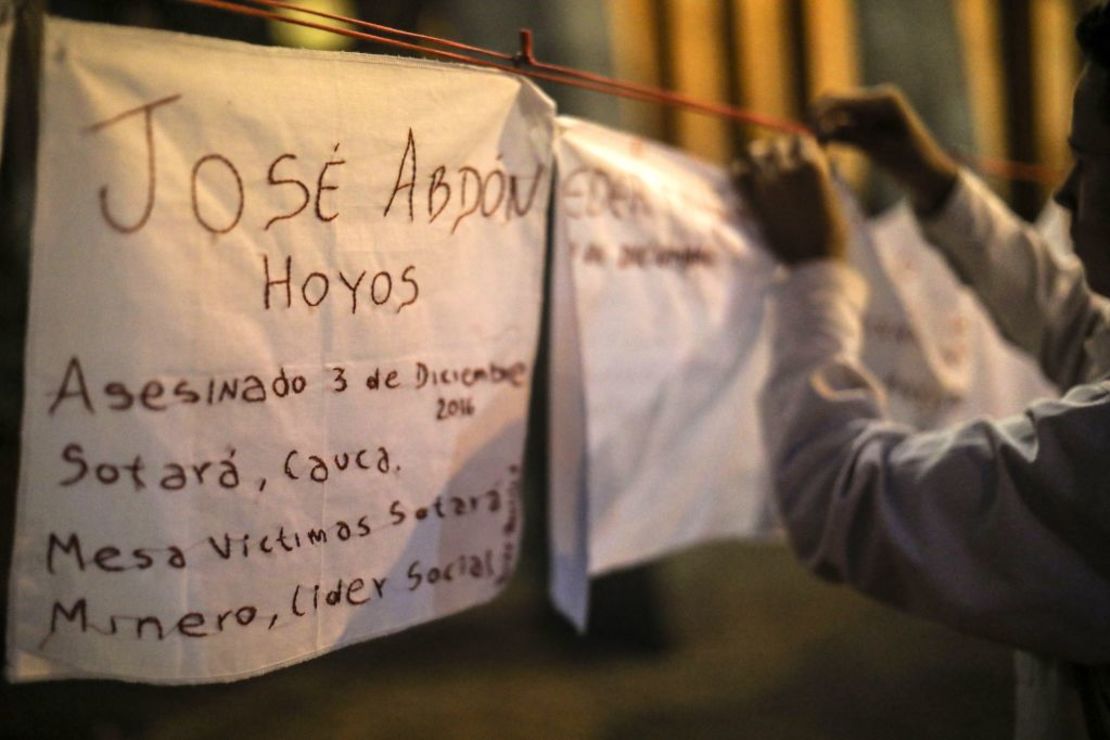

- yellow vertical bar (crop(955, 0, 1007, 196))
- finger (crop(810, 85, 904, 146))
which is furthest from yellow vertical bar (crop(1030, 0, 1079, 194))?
finger (crop(810, 85, 904, 146))

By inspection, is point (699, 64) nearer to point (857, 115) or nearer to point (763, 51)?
point (763, 51)

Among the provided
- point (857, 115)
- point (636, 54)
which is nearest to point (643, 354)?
point (857, 115)

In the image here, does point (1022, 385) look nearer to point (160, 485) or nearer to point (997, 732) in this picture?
point (997, 732)

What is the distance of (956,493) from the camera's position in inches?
41.0

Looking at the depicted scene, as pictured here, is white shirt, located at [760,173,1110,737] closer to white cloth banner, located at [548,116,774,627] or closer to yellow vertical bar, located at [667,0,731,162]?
white cloth banner, located at [548,116,774,627]

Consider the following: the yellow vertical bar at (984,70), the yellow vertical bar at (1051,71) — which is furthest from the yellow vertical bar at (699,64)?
the yellow vertical bar at (1051,71)

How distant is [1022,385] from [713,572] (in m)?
1.33

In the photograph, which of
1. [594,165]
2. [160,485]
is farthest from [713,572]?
[160,485]

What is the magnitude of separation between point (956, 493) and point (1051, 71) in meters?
2.35

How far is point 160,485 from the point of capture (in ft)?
2.69

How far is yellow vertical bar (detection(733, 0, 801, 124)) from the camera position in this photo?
8.13 ft

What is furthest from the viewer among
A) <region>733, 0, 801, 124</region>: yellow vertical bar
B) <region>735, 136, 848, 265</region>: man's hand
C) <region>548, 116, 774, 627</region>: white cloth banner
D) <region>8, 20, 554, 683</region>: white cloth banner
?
<region>733, 0, 801, 124</region>: yellow vertical bar

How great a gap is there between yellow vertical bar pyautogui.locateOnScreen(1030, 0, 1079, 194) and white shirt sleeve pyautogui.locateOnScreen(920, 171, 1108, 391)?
1507 millimetres

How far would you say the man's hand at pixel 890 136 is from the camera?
1.50m
